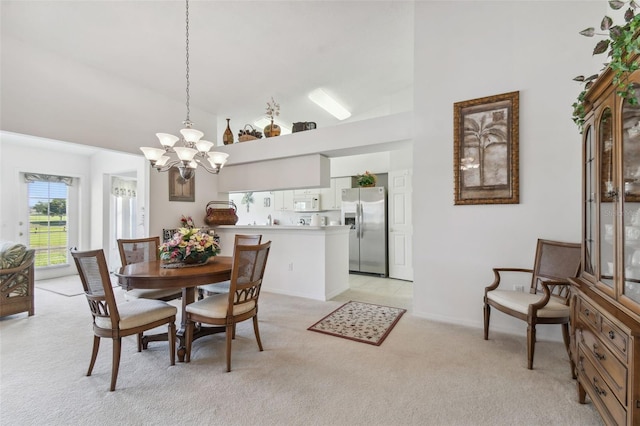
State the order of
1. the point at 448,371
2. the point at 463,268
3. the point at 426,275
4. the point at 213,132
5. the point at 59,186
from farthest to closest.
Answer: the point at 59,186 → the point at 213,132 → the point at 426,275 → the point at 463,268 → the point at 448,371

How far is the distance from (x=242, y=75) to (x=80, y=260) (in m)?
3.30

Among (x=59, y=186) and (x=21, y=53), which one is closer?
(x=21, y=53)

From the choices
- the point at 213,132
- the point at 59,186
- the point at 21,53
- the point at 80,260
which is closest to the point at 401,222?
the point at 213,132

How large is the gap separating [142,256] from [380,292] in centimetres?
332

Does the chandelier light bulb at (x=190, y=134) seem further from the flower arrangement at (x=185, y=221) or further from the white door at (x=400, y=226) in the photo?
the white door at (x=400, y=226)

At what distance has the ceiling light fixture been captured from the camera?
207 inches

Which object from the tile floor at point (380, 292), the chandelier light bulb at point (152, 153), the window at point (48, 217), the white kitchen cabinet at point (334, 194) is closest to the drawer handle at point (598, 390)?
the tile floor at point (380, 292)

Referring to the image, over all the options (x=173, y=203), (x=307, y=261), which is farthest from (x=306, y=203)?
(x=173, y=203)

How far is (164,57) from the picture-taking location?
3602mm

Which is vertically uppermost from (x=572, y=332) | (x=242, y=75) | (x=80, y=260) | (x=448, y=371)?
(x=242, y=75)

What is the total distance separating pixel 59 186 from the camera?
18.4 feet

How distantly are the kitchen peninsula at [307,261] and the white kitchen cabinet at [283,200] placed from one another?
8.82 ft

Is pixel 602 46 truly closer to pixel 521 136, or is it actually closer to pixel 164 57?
pixel 521 136

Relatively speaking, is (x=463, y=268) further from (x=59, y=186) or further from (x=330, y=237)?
(x=59, y=186)
